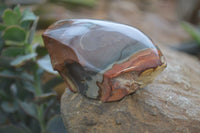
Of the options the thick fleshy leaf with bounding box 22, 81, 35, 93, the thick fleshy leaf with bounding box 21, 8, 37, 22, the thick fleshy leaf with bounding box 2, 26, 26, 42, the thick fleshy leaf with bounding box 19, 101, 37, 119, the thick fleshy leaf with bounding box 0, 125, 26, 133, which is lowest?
the thick fleshy leaf with bounding box 0, 125, 26, 133

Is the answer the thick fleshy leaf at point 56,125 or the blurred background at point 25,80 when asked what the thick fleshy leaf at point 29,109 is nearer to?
the blurred background at point 25,80

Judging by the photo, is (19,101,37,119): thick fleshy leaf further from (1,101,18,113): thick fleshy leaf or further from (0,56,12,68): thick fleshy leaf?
(0,56,12,68): thick fleshy leaf

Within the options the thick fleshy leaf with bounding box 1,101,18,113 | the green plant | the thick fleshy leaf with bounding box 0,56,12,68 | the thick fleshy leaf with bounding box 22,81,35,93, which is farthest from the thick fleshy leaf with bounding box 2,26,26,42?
the thick fleshy leaf with bounding box 1,101,18,113

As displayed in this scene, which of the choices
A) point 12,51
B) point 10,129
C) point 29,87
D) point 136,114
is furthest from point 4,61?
point 136,114

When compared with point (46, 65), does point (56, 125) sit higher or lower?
lower

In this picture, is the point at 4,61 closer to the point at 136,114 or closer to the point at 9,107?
the point at 9,107

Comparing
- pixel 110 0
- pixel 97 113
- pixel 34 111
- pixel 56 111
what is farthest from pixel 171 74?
pixel 110 0
